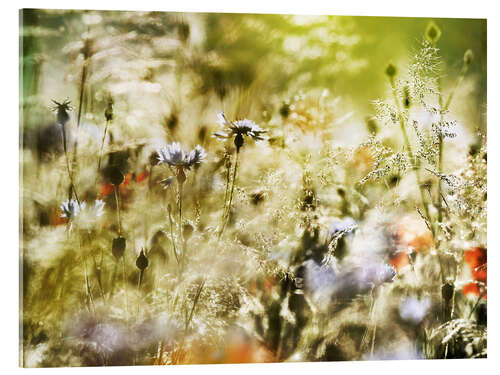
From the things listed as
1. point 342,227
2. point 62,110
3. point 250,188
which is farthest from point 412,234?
point 62,110

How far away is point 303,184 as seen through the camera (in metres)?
2.43

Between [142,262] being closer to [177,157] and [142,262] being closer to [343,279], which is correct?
[177,157]

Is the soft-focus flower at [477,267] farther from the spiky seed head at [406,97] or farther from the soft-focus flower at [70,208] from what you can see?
the soft-focus flower at [70,208]

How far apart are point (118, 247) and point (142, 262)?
0.12 metres

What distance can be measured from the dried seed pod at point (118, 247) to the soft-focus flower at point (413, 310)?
1300mm

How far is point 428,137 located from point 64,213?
1696 millimetres

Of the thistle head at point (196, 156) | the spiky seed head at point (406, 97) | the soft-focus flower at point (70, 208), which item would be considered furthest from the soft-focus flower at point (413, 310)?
the soft-focus flower at point (70, 208)

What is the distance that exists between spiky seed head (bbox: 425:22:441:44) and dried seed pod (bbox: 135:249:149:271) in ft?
5.43

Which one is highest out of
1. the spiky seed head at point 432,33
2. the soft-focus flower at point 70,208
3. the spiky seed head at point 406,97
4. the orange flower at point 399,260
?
the spiky seed head at point 432,33

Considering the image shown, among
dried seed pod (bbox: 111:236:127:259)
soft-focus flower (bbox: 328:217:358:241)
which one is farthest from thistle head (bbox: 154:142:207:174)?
soft-focus flower (bbox: 328:217:358:241)

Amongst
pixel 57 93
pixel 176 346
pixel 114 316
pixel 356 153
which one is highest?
pixel 57 93

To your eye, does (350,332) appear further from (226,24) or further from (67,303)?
(226,24)

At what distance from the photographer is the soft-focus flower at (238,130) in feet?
7.86
